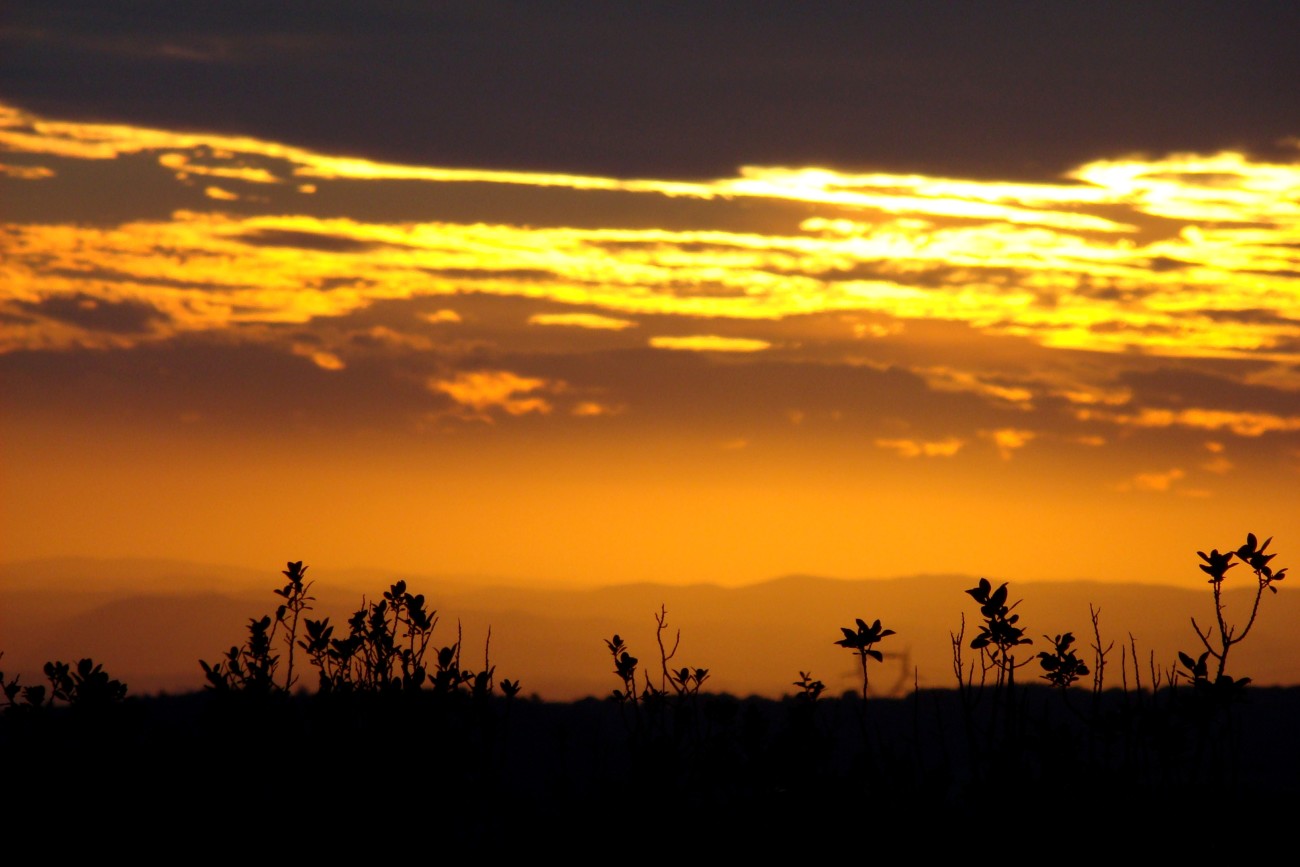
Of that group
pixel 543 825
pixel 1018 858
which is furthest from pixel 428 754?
pixel 1018 858

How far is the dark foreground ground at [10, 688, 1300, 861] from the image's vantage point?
1080 cm

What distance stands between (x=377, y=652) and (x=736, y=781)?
3864 mm

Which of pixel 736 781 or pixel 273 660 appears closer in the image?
pixel 736 781

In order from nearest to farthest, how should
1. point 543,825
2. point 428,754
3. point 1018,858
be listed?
point 1018,858
point 428,754
point 543,825

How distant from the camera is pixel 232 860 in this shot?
428 inches

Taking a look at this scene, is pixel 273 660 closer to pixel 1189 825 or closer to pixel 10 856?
pixel 10 856

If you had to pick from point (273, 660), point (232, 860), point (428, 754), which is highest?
point (273, 660)

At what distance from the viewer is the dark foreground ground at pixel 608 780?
1080 centimetres

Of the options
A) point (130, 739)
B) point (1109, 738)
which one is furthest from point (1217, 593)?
point (130, 739)

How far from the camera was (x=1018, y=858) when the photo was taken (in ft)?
34.3

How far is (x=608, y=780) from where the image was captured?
1158cm

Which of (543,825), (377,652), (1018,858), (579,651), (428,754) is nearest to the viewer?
(1018,858)

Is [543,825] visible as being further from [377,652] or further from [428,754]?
[377,652]

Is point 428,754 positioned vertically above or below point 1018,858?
above
